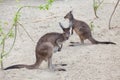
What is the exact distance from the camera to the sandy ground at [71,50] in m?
5.57

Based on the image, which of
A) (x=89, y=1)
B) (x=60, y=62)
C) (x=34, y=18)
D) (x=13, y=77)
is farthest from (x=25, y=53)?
(x=89, y=1)

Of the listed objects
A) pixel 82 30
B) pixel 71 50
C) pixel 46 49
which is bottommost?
pixel 71 50

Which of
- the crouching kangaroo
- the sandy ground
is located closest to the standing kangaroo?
the sandy ground

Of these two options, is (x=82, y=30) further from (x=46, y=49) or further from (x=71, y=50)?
(x=46, y=49)

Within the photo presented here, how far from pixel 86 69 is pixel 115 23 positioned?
9.85ft

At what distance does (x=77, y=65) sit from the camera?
5.97 m

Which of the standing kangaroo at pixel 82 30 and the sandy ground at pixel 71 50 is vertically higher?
the standing kangaroo at pixel 82 30

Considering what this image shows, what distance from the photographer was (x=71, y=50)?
679 centimetres

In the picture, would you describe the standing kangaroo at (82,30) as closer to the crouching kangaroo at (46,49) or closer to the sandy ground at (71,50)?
the sandy ground at (71,50)

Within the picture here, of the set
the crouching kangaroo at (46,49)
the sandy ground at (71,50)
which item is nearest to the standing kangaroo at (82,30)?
the sandy ground at (71,50)

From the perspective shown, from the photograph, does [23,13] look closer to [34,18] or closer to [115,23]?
[34,18]

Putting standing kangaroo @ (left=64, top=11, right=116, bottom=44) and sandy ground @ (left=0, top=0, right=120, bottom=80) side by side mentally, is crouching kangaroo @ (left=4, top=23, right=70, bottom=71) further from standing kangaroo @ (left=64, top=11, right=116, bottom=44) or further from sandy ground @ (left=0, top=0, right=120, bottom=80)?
standing kangaroo @ (left=64, top=11, right=116, bottom=44)

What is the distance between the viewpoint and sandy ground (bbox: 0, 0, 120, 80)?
5570mm

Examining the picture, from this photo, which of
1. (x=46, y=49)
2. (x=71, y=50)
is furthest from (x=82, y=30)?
(x=46, y=49)
